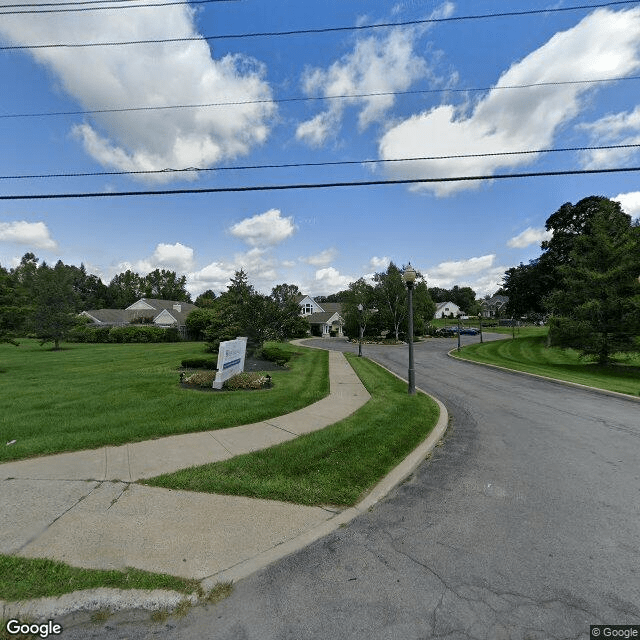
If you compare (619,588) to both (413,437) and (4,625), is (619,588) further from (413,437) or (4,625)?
(4,625)

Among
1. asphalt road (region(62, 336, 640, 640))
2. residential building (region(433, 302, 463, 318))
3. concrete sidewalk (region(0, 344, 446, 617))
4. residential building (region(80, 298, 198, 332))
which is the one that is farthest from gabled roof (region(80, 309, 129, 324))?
residential building (region(433, 302, 463, 318))

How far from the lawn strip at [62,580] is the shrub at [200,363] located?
13.1 m

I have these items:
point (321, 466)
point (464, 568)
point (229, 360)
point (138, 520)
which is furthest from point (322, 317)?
point (464, 568)

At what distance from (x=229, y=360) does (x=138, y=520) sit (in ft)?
29.0

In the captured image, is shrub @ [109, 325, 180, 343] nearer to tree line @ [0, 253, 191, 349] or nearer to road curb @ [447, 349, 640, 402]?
tree line @ [0, 253, 191, 349]

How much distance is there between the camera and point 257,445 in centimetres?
611

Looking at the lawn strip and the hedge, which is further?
the hedge

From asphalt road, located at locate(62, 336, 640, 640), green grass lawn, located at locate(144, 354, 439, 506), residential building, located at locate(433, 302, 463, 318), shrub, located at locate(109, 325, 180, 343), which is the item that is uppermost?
residential building, located at locate(433, 302, 463, 318)

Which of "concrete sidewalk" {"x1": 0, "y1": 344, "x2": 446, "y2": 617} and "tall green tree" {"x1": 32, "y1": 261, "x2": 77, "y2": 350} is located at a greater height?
"tall green tree" {"x1": 32, "y1": 261, "x2": 77, "y2": 350}

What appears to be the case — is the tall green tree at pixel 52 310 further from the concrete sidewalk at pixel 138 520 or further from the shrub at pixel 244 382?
the concrete sidewalk at pixel 138 520

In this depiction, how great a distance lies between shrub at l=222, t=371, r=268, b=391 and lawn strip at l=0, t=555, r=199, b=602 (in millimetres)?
8351

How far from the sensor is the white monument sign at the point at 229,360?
11.4 m

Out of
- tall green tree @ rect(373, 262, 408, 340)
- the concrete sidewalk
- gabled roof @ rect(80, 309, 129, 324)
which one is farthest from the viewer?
gabled roof @ rect(80, 309, 129, 324)

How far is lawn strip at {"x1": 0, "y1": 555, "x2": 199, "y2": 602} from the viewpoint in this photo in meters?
2.71
